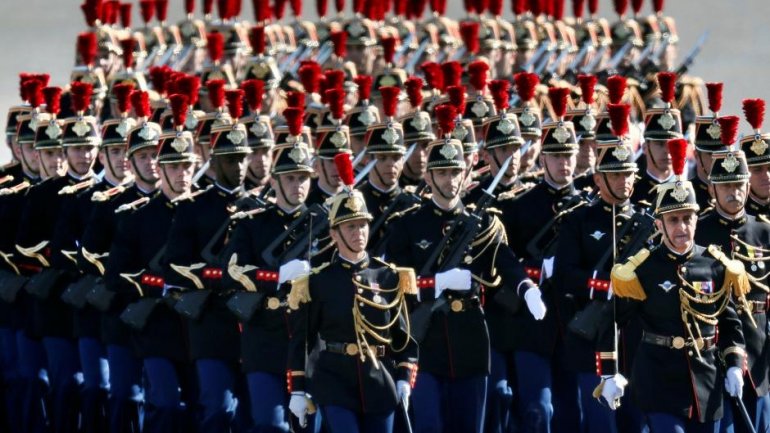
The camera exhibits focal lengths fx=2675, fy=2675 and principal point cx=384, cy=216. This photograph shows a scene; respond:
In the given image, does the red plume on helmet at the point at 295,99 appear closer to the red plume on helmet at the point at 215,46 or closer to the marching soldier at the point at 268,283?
the marching soldier at the point at 268,283

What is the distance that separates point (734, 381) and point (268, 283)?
2763 mm

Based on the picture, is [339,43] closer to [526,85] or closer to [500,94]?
[526,85]

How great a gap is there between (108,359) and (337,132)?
1931 millimetres

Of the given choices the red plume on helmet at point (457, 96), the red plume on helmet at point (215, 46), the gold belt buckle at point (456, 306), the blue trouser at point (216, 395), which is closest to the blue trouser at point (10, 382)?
the blue trouser at point (216, 395)

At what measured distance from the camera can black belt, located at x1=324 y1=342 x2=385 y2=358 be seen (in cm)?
1336

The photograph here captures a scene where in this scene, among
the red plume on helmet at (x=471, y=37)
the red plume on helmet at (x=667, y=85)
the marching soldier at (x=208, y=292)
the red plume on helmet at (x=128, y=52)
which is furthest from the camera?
the red plume on helmet at (x=471, y=37)

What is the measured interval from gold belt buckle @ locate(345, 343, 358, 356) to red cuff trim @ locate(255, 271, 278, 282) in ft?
4.38

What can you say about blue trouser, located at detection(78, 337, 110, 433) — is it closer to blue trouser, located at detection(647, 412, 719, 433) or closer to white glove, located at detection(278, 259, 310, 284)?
white glove, located at detection(278, 259, 310, 284)

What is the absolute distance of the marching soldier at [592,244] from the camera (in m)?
14.8

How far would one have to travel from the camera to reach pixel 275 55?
80.6 ft

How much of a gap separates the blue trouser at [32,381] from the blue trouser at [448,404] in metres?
3.36

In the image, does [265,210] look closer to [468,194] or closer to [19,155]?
[468,194]

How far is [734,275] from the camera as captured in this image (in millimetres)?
13336

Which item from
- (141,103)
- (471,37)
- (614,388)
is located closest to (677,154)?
(614,388)
